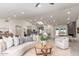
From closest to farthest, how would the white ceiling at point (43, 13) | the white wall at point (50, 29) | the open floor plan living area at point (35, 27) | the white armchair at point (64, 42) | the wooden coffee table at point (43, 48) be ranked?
the white ceiling at point (43, 13) → the open floor plan living area at point (35, 27) → the white wall at point (50, 29) → the wooden coffee table at point (43, 48) → the white armchair at point (64, 42)

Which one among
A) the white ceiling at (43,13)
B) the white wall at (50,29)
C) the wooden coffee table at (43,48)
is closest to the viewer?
the white ceiling at (43,13)

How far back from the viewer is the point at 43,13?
3170mm

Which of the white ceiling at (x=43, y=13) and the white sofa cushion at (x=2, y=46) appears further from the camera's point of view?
the white sofa cushion at (x=2, y=46)

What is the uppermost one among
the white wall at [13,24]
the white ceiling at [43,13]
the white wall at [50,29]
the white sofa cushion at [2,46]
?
the white ceiling at [43,13]

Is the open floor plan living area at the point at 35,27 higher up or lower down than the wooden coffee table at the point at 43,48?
higher up

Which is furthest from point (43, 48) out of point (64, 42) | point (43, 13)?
point (43, 13)

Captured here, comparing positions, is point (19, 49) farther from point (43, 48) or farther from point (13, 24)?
point (43, 48)

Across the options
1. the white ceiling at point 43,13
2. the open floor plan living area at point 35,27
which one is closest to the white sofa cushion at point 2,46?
the open floor plan living area at point 35,27

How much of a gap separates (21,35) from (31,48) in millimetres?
663

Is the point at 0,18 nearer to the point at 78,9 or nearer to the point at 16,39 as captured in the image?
the point at 16,39

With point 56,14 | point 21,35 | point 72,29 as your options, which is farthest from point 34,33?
point 72,29

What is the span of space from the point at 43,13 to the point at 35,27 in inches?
18.5

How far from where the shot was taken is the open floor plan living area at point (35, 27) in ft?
9.88

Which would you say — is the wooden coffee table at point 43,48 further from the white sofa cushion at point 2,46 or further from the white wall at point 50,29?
the white sofa cushion at point 2,46
